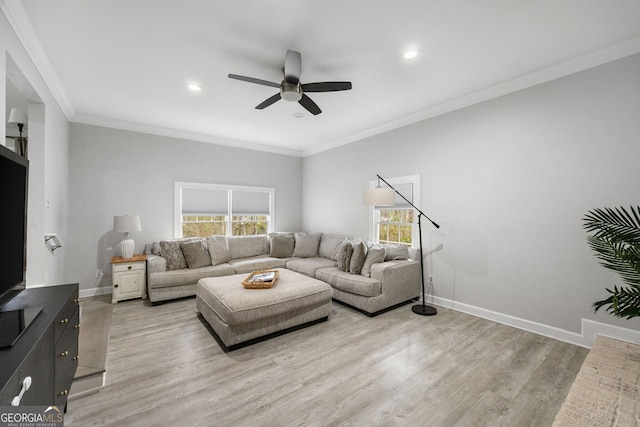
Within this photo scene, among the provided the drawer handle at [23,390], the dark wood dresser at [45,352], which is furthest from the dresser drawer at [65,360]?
the drawer handle at [23,390]

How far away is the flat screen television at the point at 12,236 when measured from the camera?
1357 millimetres

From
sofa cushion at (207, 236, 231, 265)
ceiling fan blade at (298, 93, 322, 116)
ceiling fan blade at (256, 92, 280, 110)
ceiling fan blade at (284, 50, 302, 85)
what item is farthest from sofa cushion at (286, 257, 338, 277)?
ceiling fan blade at (284, 50, 302, 85)

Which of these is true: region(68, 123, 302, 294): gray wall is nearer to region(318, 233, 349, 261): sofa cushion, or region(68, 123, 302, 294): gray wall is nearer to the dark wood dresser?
region(318, 233, 349, 261): sofa cushion

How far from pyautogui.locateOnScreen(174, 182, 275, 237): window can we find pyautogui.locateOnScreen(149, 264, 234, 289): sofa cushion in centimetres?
113

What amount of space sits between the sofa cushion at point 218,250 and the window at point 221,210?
61 cm

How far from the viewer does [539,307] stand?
9.60 feet

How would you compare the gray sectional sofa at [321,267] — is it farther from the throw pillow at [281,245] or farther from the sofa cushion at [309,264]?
the throw pillow at [281,245]

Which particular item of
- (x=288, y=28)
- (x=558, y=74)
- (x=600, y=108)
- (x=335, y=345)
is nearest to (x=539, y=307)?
(x=600, y=108)

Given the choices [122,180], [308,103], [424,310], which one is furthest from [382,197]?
[122,180]

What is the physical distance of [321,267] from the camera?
14.5 feet

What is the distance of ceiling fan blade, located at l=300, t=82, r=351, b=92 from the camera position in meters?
2.50

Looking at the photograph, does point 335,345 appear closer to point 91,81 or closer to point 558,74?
point 558,74

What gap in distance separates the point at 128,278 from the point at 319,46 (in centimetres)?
417

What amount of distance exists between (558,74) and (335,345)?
3700 millimetres
